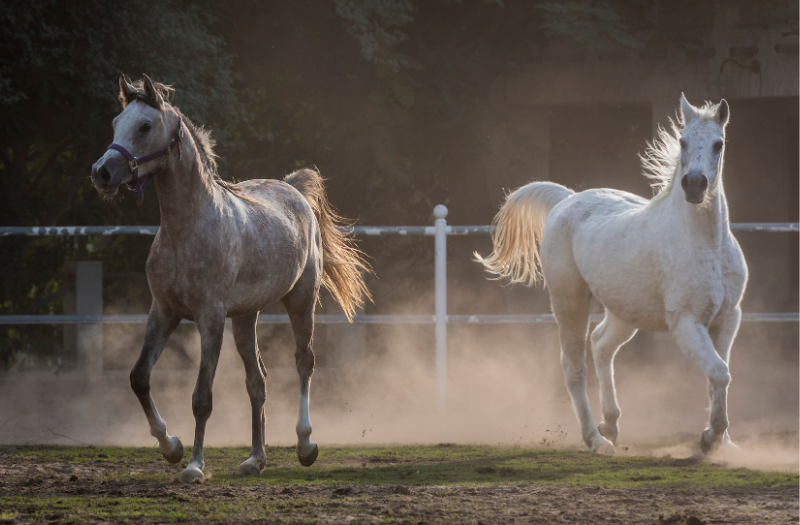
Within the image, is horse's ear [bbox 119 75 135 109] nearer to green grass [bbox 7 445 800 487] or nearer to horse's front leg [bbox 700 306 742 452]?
green grass [bbox 7 445 800 487]

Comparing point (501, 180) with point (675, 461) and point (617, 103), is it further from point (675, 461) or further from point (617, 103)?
point (675, 461)

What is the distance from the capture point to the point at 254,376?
5.32 metres

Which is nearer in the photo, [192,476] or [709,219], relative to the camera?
[192,476]

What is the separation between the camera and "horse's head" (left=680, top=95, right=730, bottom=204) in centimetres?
505

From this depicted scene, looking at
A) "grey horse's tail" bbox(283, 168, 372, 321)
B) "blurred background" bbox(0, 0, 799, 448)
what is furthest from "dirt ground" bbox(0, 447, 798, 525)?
"blurred background" bbox(0, 0, 799, 448)

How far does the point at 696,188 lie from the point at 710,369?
3.15ft

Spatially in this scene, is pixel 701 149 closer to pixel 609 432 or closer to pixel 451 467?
pixel 609 432

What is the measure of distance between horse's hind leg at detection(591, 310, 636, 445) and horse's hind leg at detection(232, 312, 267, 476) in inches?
85.6

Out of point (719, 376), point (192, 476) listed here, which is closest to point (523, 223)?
point (719, 376)

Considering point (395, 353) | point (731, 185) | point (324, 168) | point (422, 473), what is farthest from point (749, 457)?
point (731, 185)

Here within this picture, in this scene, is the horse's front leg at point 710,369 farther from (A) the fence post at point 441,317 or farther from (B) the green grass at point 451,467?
(A) the fence post at point 441,317

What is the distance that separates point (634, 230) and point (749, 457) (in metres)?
1.43

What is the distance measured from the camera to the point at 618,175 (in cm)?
1093

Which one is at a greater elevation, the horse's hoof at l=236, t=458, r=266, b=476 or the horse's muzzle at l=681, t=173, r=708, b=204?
the horse's muzzle at l=681, t=173, r=708, b=204
